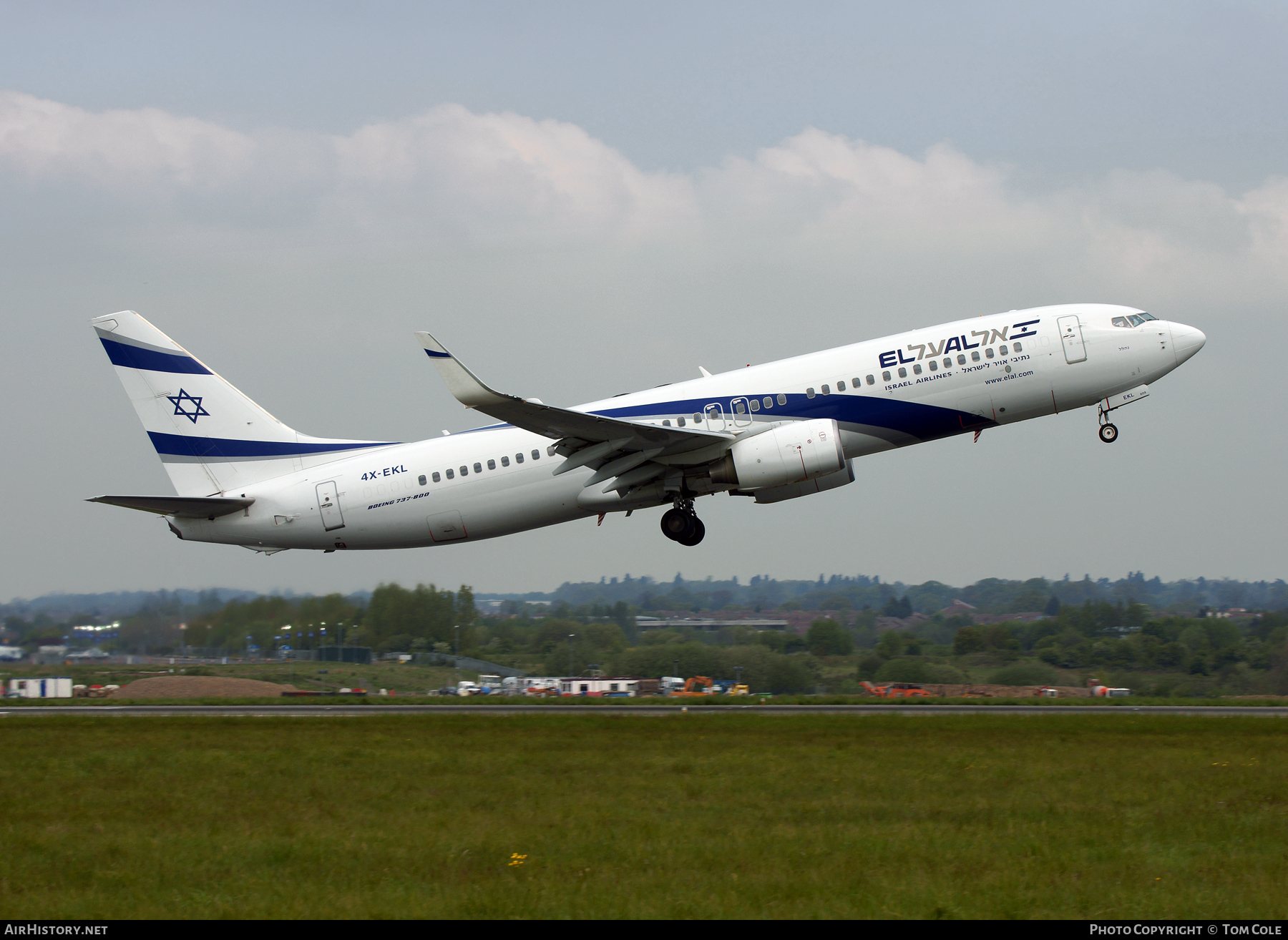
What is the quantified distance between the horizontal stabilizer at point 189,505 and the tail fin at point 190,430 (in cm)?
113

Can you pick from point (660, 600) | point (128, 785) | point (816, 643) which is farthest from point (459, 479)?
point (660, 600)

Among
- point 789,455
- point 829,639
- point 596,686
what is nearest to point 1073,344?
point 789,455

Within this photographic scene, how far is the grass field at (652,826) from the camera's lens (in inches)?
429

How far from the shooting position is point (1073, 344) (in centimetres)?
2947

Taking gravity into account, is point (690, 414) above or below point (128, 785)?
above

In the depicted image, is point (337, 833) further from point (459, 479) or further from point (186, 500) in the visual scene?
point (186, 500)

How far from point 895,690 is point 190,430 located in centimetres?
2706

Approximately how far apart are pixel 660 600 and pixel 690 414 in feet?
202

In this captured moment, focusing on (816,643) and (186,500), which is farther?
(816,643)

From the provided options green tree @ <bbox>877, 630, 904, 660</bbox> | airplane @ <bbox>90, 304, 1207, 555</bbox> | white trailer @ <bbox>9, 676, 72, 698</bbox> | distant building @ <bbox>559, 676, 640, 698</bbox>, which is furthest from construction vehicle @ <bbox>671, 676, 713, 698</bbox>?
white trailer @ <bbox>9, 676, 72, 698</bbox>

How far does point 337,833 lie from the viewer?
1380cm

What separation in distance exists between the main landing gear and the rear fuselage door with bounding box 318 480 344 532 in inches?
361

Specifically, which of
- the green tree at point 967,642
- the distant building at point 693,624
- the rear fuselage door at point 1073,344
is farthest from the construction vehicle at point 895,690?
the distant building at point 693,624
